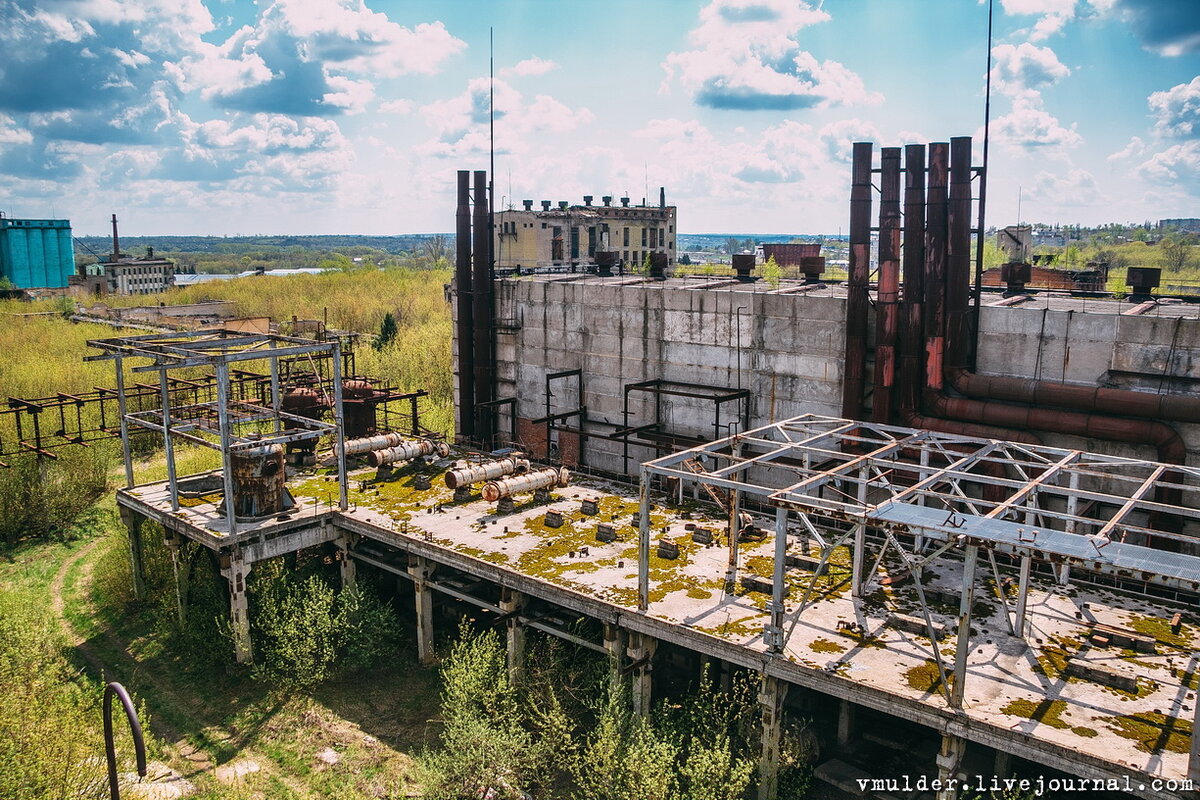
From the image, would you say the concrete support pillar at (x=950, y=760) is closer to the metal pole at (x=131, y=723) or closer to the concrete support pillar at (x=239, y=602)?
the metal pole at (x=131, y=723)

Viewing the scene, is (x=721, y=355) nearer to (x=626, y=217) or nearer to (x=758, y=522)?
(x=758, y=522)

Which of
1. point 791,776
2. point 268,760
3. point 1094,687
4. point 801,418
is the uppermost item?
point 801,418

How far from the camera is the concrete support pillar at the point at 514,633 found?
20484 mm

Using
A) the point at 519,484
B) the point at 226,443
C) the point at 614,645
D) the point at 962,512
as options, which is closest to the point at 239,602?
the point at 226,443

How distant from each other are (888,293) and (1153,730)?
11.9 m

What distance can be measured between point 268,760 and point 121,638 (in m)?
8.16

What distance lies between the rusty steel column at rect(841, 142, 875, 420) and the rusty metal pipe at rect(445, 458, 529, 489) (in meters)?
9.96

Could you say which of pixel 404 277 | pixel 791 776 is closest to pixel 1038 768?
pixel 791 776

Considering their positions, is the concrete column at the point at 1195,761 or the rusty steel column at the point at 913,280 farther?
the rusty steel column at the point at 913,280

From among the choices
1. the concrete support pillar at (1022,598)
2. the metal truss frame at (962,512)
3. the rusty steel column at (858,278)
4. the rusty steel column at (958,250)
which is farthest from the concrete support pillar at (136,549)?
the concrete support pillar at (1022,598)

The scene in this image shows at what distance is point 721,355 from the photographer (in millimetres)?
26500

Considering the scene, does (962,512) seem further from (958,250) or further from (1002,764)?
(958,250)

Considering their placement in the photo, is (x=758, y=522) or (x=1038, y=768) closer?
(x=1038, y=768)

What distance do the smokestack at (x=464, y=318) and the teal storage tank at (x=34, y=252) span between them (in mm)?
96947
